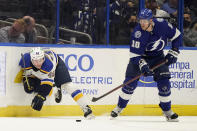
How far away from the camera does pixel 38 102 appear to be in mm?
6453

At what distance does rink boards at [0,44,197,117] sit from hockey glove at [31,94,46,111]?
24cm

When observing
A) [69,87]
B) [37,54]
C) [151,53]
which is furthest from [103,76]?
[37,54]

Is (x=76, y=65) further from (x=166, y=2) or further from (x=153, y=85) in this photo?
(x=166, y=2)

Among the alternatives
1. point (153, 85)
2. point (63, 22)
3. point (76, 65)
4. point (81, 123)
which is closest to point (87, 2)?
point (63, 22)

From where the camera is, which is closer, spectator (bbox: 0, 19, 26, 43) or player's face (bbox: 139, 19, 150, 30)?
player's face (bbox: 139, 19, 150, 30)

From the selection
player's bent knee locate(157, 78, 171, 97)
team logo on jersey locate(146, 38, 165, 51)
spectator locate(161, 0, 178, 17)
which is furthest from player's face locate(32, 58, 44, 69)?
spectator locate(161, 0, 178, 17)

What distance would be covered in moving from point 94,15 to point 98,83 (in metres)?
0.95

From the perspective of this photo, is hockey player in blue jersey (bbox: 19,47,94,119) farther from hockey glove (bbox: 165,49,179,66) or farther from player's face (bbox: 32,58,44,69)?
hockey glove (bbox: 165,49,179,66)

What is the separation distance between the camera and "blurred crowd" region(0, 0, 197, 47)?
22.5ft

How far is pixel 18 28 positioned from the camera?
687cm

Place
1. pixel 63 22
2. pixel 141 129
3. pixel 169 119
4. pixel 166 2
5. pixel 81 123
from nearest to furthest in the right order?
1. pixel 141 129
2. pixel 81 123
3. pixel 169 119
4. pixel 63 22
5. pixel 166 2

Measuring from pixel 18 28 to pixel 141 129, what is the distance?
2.24 m

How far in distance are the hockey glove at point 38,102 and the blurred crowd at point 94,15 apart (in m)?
0.95

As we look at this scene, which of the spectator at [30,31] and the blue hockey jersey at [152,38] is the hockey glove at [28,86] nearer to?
the spectator at [30,31]
